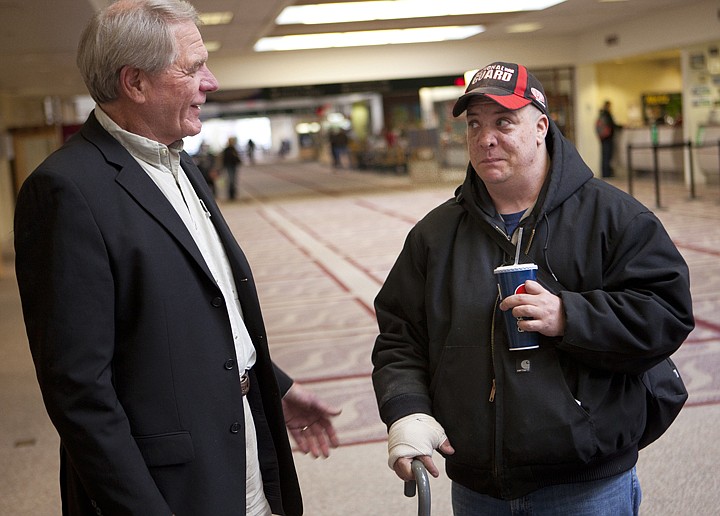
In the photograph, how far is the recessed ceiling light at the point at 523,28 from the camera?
18.6 meters

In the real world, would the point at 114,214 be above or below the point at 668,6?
below

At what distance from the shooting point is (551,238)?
1.98 metres

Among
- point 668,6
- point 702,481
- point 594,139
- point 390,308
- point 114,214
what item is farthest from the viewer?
point 594,139

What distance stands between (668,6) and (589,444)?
57.0 feet

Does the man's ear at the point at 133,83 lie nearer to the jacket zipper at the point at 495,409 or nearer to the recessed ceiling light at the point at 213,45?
the jacket zipper at the point at 495,409

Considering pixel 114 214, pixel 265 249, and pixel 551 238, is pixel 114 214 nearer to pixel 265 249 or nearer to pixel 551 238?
pixel 551 238

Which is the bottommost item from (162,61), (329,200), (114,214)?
(329,200)

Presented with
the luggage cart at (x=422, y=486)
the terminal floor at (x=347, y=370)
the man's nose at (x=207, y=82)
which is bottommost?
the terminal floor at (x=347, y=370)

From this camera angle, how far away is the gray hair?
5.99 feet

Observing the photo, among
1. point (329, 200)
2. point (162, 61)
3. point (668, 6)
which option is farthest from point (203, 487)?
point (329, 200)

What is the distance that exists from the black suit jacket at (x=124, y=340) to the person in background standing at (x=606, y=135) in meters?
20.1

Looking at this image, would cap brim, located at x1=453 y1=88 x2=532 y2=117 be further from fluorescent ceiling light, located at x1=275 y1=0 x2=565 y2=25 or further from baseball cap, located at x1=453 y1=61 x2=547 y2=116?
fluorescent ceiling light, located at x1=275 y1=0 x2=565 y2=25

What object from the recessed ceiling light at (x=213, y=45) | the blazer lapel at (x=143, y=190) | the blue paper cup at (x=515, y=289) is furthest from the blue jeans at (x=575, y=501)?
the recessed ceiling light at (x=213, y=45)

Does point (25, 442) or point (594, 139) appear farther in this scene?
point (594, 139)
